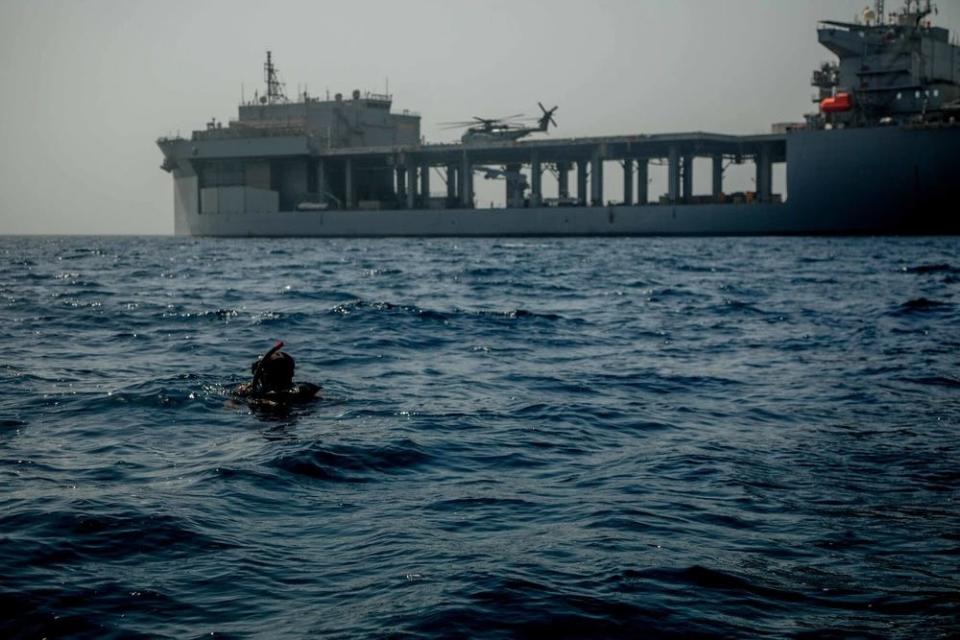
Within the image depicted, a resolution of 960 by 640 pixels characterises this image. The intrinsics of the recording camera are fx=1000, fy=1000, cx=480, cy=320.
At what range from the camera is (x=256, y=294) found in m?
28.0

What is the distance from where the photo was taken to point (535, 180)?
268ft

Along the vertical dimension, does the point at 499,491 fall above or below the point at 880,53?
below

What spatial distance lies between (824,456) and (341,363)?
8335 mm

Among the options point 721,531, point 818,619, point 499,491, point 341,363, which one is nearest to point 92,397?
point 341,363

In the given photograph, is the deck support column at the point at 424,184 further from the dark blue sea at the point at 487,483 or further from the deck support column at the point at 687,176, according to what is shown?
the dark blue sea at the point at 487,483

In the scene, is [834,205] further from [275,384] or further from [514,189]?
[275,384]

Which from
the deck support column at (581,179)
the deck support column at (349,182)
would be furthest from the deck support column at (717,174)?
the deck support column at (349,182)

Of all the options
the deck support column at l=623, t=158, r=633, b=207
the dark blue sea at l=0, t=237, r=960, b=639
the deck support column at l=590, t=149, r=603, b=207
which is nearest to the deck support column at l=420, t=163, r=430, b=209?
the deck support column at l=590, t=149, r=603, b=207

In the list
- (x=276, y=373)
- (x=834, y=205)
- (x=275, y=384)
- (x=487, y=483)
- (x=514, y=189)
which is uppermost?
(x=514, y=189)

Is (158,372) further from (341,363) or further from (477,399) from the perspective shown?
(477,399)

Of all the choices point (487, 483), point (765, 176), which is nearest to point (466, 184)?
point (765, 176)

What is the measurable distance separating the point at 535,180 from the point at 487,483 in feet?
245

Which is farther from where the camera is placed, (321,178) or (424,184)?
(321,178)

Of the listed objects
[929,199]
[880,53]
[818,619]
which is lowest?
[818,619]
